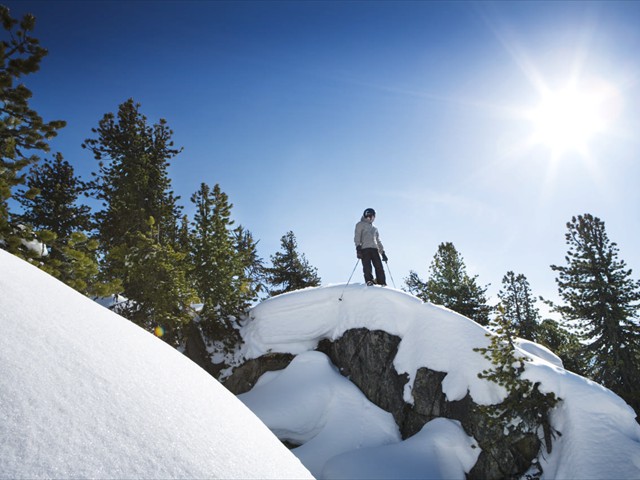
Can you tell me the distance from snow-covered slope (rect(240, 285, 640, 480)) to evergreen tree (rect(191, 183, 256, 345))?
0.92 m

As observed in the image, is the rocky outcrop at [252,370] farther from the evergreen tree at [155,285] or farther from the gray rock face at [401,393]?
the evergreen tree at [155,285]

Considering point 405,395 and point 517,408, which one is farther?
point 405,395

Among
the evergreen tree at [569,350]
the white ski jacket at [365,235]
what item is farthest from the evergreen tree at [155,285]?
the evergreen tree at [569,350]

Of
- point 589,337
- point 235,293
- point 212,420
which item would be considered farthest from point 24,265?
point 589,337

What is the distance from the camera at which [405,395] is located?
958cm

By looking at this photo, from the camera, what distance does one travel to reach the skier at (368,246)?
11625 mm

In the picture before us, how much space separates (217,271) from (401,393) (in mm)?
8930

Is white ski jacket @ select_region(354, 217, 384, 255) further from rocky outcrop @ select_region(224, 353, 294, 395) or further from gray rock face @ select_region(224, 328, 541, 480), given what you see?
rocky outcrop @ select_region(224, 353, 294, 395)

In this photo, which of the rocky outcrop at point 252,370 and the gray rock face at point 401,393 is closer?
the gray rock face at point 401,393

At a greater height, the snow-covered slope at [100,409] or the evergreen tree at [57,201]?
the evergreen tree at [57,201]

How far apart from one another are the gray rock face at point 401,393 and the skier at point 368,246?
85.5 inches

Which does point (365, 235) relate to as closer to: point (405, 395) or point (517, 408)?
point (405, 395)

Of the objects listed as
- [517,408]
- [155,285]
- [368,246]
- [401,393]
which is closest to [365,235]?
[368,246]

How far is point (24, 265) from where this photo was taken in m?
2.65
